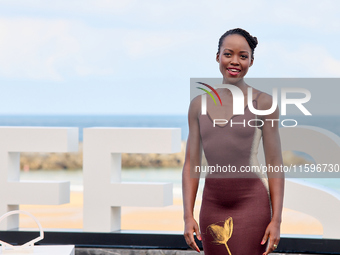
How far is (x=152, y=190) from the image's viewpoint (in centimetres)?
427

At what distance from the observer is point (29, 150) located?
4418mm

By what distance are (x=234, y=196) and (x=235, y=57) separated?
1.74 feet

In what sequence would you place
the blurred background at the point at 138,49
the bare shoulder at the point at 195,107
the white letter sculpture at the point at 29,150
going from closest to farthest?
the bare shoulder at the point at 195,107 → the white letter sculpture at the point at 29,150 → the blurred background at the point at 138,49

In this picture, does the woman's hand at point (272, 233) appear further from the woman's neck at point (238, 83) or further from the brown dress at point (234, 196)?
the woman's neck at point (238, 83)

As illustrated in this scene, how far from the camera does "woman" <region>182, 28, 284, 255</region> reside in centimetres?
203

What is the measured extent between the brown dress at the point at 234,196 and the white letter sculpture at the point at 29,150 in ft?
8.12

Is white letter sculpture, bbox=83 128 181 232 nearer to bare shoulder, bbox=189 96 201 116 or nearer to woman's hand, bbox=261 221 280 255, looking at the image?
bare shoulder, bbox=189 96 201 116

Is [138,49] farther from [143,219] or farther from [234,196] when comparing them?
[234,196]

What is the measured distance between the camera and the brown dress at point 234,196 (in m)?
2.03

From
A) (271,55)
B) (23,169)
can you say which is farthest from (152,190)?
(271,55)

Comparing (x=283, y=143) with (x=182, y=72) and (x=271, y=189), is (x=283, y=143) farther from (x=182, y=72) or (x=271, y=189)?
(x=182, y=72)

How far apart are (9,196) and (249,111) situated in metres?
2.93

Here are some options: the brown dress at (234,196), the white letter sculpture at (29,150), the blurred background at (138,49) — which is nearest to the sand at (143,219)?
the white letter sculpture at (29,150)

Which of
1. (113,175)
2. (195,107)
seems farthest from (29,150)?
(195,107)
